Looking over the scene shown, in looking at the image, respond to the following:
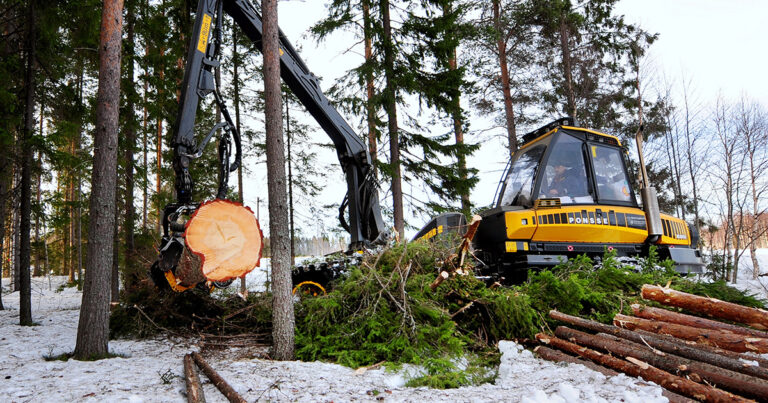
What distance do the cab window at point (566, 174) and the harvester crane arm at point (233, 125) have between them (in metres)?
2.66

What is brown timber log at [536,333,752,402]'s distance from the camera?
272 centimetres

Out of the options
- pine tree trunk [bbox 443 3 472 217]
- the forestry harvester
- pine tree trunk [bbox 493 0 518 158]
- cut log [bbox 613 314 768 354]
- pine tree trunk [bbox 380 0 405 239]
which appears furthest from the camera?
pine tree trunk [bbox 493 0 518 158]

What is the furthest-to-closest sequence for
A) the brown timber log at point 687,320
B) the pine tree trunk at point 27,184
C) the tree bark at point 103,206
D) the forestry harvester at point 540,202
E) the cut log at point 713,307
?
the pine tree trunk at point 27,184, the forestry harvester at point 540,202, the tree bark at point 103,206, the brown timber log at point 687,320, the cut log at point 713,307

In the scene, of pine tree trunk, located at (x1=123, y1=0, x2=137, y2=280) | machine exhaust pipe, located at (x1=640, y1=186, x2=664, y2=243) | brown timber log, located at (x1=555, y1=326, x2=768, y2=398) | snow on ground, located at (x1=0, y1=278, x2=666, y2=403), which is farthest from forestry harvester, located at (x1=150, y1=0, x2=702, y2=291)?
pine tree trunk, located at (x1=123, y1=0, x2=137, y2=280)

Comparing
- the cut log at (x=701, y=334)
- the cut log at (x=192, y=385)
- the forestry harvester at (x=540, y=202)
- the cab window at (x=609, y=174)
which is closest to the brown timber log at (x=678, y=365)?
the cut log at (x=701, y=334)

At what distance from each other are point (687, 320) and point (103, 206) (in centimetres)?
601

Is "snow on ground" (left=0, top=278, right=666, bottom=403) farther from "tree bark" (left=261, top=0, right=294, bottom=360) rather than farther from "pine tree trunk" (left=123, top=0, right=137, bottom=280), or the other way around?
"pine tree trunk" (left=123, top=0, right=137, bottom=280)

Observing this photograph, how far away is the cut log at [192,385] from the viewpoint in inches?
111

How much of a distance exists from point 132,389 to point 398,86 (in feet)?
29.1

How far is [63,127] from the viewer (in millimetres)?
7234

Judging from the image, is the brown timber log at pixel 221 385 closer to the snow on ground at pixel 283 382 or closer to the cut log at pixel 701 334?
the snow on ground at pixel 283 382

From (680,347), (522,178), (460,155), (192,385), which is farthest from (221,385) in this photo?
(460,155)

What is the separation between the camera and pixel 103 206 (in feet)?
14.8

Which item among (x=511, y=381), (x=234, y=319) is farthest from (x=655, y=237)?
(x=234, y=319)
